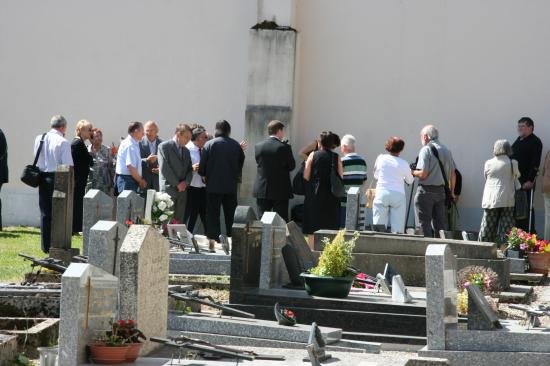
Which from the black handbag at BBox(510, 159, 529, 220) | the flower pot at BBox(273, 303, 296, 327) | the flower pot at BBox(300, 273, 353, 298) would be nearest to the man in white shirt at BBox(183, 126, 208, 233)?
the black handbag at BBox(510, 159, 529, 220)

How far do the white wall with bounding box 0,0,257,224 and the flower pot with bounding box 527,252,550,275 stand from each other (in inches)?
271

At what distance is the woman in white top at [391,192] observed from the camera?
14.9 m

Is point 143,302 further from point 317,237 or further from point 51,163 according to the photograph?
point 51,163

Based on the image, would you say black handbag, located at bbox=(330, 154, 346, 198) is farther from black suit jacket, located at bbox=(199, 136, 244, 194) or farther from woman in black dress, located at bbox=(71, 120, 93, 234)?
woman in black dress, located at bbox=(71, 120, 93, 234)

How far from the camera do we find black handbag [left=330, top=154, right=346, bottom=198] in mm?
14906

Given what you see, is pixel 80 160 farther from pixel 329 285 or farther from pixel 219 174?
pixel 329 285

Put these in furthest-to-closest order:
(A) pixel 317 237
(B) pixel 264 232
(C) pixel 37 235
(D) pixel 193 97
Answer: (D) pixel 193 97
(C) pixel 37 235
(A) pixel 317 237
(B) pixel 264 232

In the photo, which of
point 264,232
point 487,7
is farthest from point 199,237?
point 487,7

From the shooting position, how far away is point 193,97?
20516mm

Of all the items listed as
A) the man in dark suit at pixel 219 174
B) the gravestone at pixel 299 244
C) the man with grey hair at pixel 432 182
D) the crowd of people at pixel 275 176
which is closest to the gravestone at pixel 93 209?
the crowd of people at pixel 275 176

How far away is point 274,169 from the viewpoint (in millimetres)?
15820

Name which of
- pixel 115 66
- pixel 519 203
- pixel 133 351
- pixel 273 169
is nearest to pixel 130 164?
pixel 273 169

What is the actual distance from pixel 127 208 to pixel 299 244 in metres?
1.93

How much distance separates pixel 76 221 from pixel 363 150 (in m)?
5.73
